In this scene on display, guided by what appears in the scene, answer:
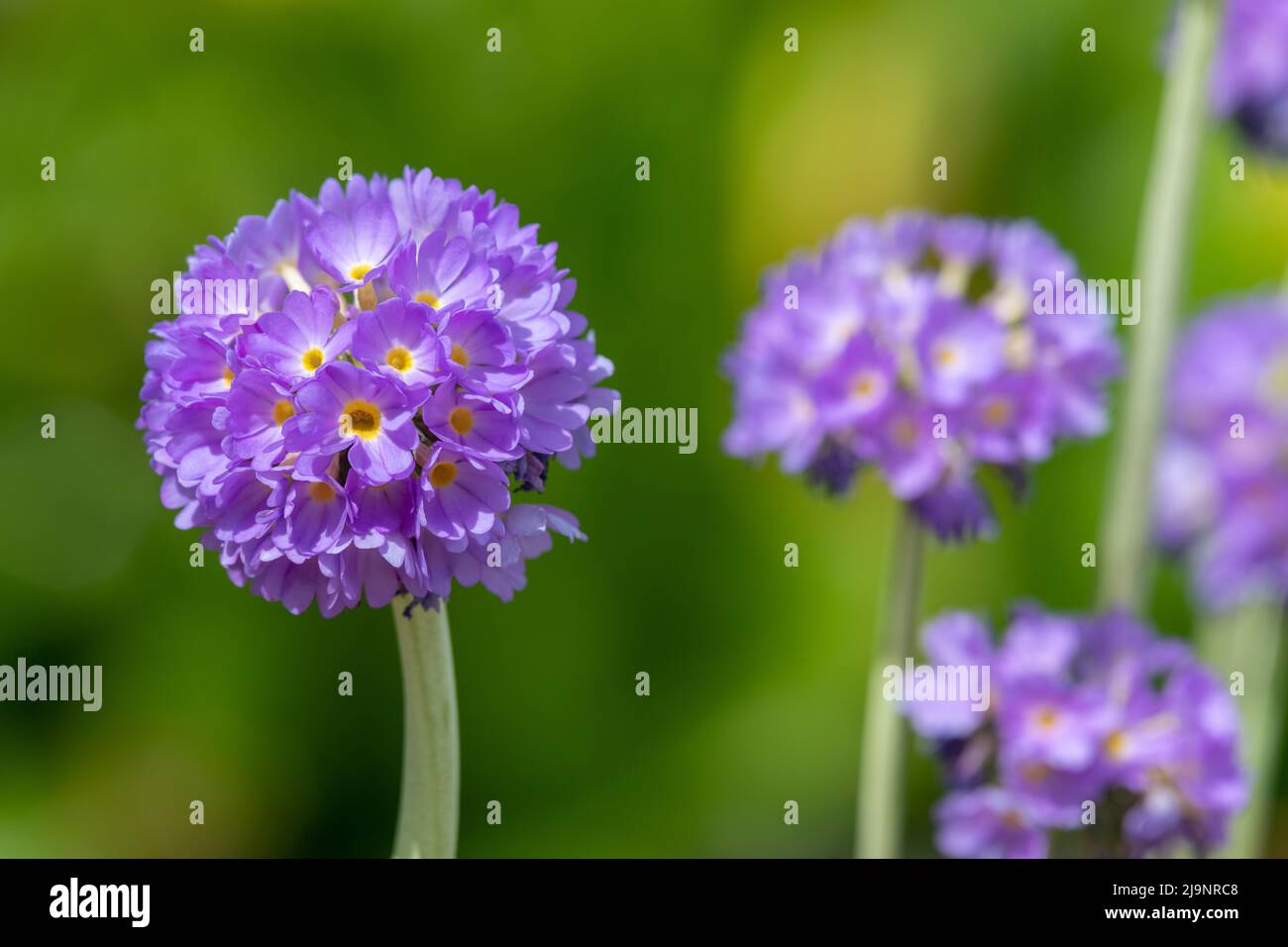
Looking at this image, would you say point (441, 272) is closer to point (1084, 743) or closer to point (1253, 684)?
point (1084, 743)

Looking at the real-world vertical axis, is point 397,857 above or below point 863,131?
below

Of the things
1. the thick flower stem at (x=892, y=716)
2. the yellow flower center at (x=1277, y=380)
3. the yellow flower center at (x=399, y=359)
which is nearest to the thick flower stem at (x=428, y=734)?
the yellow flower center at (x=399, y=359)

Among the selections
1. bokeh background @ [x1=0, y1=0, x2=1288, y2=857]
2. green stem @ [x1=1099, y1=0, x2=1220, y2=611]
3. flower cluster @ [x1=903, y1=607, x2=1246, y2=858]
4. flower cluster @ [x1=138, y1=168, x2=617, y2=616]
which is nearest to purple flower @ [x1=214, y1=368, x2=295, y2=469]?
flower cluster @ [x1=138, y1=168, x2=617, y2=616]

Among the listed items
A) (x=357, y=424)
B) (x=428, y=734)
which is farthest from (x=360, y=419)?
(x=428, y=734)
